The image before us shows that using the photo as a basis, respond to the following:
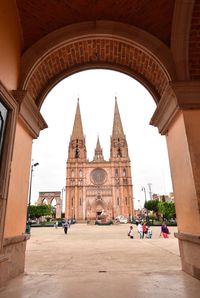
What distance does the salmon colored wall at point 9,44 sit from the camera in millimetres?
3615

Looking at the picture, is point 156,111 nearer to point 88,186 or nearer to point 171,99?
point 171,99

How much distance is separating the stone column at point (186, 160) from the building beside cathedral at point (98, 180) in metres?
50.3

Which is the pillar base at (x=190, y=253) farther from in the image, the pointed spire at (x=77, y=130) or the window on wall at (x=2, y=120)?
the pointed spire at (x=77, y=130)

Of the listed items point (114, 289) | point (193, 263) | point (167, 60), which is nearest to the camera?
point (114, 289)

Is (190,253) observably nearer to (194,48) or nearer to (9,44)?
(194,48)

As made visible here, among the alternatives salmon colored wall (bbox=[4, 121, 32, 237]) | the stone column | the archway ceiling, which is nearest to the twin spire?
the archway ceiling

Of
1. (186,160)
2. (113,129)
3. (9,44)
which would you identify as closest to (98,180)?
(113,129)

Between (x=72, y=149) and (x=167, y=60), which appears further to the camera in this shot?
(x=72, y=149)

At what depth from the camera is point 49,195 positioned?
66250 mm

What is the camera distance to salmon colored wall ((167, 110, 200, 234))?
140 inches

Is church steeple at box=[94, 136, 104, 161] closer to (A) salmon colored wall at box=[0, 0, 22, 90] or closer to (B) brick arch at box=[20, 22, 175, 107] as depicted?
(B) brick arch at box=[20, 22, 175, 107]

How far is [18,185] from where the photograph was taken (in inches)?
162

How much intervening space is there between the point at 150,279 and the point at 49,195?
216 feet

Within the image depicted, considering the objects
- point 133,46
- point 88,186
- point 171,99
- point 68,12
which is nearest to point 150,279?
point 171,99
